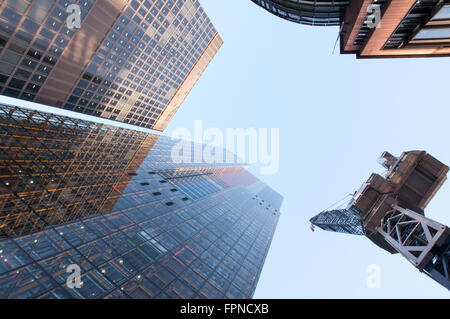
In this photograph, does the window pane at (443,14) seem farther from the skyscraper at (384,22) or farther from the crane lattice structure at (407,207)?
the crane lattice structure at (407,207)

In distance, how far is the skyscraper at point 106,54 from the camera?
38375 millimetres

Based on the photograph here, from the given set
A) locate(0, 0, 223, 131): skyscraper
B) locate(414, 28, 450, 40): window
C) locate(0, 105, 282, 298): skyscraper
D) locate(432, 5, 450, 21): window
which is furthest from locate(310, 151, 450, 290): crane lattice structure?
locate(0, 0, 223, 131): skyscraper

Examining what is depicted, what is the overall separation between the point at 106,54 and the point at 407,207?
61613mm

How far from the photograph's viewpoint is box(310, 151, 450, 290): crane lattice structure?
15773mm

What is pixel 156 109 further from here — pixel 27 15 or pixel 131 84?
pixel 27 15

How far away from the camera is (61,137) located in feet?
111

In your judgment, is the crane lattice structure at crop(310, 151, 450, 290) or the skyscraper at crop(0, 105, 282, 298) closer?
the skyscraper at crop(0, 105, 282, 298)

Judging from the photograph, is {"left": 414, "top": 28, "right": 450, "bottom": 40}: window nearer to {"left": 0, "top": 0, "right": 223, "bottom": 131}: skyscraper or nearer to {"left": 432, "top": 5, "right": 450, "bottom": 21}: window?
{"left": 432, "top": 5, "right": 450, "bottom": 21}: window

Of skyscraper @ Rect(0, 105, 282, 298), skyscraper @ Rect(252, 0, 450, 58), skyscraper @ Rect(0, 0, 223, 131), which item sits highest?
skyscraper @ Rect(252, 0, 450, 58)

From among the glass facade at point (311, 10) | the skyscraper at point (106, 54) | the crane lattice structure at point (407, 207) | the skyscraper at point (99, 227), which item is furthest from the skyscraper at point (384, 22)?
the skyscraper at point (106, 54)

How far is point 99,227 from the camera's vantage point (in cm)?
2195

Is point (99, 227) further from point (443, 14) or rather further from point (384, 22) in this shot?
point (443, 14)

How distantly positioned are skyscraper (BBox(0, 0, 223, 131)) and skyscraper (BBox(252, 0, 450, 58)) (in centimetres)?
3572

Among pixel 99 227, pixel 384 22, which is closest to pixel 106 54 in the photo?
pixel 99 227
